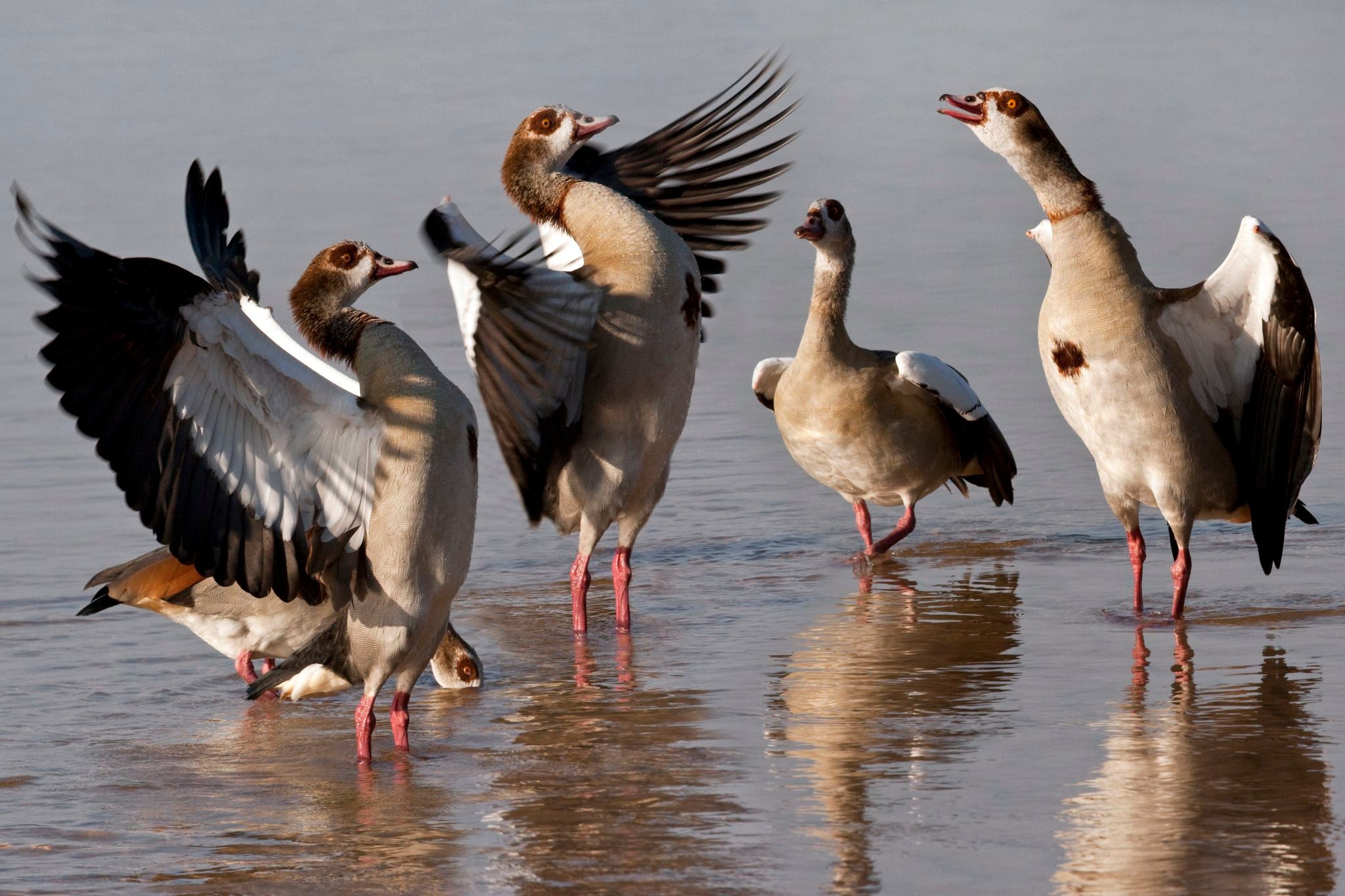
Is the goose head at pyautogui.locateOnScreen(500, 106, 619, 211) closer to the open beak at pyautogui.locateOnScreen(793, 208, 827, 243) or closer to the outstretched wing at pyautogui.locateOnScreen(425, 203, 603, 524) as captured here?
the outstretched wing at pyautogui.locateOnScreen(425, 203, 603, 524)

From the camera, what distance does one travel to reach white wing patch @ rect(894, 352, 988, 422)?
31.1ft

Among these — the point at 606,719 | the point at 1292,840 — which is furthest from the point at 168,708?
the point at 1292,840

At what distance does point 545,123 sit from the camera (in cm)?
858

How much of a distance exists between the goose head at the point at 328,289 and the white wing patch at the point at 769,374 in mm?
3878

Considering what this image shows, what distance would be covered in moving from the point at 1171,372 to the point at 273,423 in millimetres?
3611

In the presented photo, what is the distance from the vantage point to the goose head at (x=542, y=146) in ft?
27.9

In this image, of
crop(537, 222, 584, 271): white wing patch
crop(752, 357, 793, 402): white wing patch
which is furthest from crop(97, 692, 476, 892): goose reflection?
crop(752, 357, 793, 402): white wing patch

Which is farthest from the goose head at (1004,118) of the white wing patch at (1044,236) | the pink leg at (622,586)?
the pink leg at (622,586)

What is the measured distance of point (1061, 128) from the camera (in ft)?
58.7

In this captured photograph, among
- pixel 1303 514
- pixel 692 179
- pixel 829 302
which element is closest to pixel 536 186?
pixel 692 179

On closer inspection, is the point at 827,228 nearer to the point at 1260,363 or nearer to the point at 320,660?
the point at 1260,363

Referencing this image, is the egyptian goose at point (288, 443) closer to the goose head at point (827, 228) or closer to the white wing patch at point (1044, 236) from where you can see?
the white wing patch at point (1044, 236)

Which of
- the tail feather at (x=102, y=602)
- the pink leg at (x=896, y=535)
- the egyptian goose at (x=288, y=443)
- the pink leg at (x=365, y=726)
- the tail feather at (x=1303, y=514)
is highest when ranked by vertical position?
the egyptian goose at (x=288, y=443)

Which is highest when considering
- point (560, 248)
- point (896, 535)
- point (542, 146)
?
point (542, 146)
